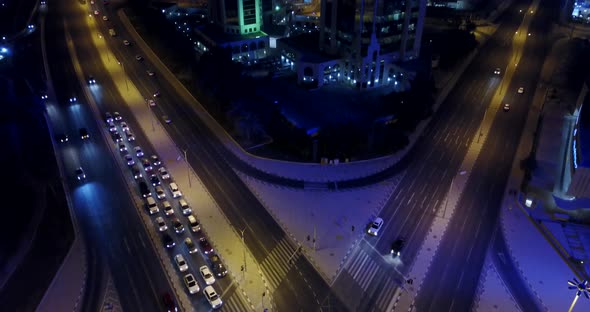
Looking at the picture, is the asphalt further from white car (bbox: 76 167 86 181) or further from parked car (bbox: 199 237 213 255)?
white car (bbox: 76 167 86 181)

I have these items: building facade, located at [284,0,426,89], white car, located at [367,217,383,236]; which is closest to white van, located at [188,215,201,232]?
white car, located at [367,217,383,236]

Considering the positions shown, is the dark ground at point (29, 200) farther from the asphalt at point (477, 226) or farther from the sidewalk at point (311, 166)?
the asphalt at point (477, 226)

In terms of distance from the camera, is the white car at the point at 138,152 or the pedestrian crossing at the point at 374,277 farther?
the white car at the point at 138,152

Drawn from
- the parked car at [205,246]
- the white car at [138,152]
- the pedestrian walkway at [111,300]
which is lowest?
the pedestrian walkway at [111,300]

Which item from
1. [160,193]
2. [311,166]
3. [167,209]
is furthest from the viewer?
[311,166]

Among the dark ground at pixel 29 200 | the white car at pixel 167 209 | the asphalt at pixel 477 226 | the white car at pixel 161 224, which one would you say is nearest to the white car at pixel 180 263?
the white car at pixel 161 224

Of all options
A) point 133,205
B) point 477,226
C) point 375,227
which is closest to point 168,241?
point 133,205

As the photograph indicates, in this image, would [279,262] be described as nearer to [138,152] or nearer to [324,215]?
[324,215]
